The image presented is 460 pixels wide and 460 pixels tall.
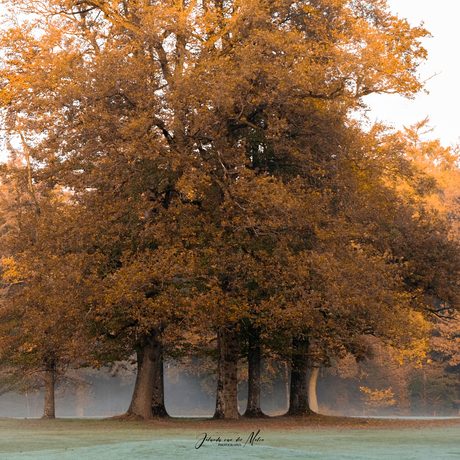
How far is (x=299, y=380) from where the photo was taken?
30734 mm

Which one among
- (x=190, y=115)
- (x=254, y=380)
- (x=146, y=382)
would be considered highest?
(x=190, y=115)

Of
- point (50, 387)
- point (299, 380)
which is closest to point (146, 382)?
point (50, 387)

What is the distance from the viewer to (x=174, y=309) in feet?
66.6

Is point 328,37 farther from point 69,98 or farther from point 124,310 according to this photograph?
point 124,310

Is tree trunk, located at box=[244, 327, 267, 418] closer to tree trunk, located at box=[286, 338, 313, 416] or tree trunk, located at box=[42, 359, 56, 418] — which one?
tree trunk, located at box=[286, 338, 313, 416]

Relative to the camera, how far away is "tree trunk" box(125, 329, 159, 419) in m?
24.2

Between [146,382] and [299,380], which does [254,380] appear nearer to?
[299,380]

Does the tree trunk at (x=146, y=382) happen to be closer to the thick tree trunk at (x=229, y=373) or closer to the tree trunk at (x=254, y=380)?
the thick tree trunk at (x=229, y=373)

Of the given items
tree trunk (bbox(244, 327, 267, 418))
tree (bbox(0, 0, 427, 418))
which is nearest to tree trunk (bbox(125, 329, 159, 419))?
tree (bbox(0, 0, 427, 418))

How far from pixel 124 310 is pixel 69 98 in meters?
7.06

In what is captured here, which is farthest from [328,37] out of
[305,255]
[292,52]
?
[305,255]

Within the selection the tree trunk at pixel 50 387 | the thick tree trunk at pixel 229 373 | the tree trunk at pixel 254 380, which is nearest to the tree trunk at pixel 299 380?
the tree trunk at pixel 254 380

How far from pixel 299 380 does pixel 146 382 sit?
9.18 meters

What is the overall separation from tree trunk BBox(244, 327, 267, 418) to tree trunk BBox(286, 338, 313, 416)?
1.73 meters
